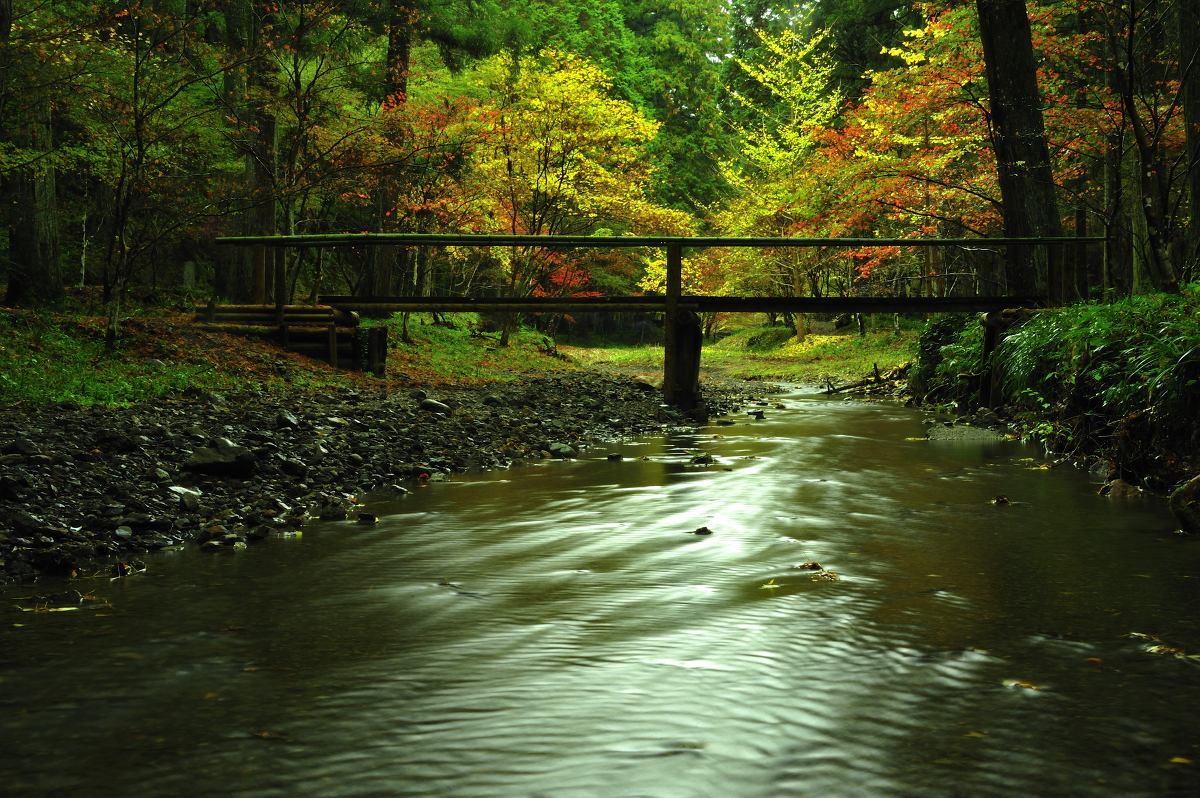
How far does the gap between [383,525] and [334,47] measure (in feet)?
40.8

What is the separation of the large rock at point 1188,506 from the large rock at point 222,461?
17.0ft

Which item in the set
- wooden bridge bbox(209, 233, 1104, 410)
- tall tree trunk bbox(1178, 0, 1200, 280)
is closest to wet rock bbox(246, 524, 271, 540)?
wooden bridge bbox(209, 233, 1104, 410)

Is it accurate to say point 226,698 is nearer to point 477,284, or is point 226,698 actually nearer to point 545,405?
point 545,405

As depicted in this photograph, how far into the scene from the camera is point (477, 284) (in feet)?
86.1

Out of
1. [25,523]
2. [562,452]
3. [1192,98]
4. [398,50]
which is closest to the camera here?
[25,523]

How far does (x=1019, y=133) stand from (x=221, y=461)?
9.17m

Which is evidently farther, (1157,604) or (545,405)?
(545,405)

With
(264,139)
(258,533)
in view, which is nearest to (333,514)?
(258,533)

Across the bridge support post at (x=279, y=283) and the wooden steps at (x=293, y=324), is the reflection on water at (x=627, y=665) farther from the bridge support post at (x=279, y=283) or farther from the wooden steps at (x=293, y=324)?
the bridge support post at (x=279, y=283)

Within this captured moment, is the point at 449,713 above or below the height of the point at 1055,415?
below

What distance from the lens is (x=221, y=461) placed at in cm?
489

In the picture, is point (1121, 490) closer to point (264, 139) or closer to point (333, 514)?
point (333, 514)

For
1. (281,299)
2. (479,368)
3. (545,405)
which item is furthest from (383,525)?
(479,368)

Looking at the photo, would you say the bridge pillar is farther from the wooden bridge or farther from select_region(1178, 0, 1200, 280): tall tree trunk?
select_region(1178, 0, 1200, 280): tall tree trunk
